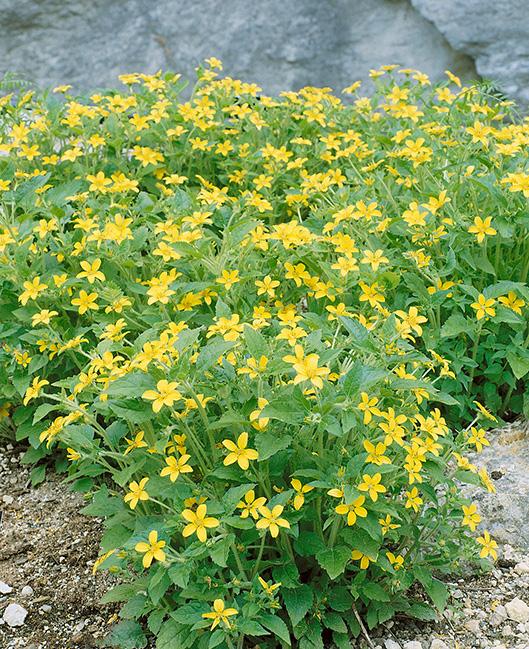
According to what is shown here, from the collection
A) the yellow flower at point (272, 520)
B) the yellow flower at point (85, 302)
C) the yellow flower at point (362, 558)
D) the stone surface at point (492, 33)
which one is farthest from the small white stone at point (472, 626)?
the stone surface at point (492, 33)

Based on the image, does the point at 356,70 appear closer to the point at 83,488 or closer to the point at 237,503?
the point at 83,488

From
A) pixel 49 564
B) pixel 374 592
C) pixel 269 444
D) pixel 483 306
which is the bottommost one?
pixel 49 564

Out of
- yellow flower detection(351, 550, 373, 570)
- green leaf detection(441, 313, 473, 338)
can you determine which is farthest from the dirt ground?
green leaf detection(441, 313, 473, 338)

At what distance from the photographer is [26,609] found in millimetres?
2602

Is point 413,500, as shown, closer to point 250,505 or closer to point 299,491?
point 299,491

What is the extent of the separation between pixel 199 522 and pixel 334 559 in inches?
14.2

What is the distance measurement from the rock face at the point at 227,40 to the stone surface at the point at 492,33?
15 centimetres

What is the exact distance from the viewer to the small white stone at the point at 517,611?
95.7 inches

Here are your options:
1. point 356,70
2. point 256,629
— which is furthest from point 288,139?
point 256,629

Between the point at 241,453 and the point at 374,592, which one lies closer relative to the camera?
the point at 241,453

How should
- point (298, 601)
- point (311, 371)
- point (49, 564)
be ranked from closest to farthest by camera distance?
1. point (311, 371)
2. point (298, 601)
3. point (49, 564)

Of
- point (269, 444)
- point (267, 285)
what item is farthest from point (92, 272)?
point (269, 444)

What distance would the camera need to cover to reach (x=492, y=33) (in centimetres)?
541

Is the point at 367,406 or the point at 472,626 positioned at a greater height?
the point at 367,406
